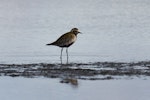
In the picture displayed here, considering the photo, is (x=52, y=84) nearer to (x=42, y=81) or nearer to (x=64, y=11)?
(x=42, y=81)

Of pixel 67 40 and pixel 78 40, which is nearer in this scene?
pixel 67 40

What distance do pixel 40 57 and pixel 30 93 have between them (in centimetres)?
624

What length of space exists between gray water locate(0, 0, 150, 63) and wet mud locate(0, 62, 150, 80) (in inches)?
51.5

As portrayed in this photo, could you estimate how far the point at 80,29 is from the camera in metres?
22.8

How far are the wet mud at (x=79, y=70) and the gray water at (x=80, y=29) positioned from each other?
131 cm

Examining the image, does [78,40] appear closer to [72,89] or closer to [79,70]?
[79,70]

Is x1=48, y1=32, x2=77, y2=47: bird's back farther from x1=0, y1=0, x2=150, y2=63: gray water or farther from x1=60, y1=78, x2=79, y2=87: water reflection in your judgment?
x1=60, y1=78, x2=79, y2=87: water reflection

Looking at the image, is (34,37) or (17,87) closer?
(17,87)

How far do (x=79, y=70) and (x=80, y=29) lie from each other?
10451 mm

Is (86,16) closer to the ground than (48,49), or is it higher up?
higher up

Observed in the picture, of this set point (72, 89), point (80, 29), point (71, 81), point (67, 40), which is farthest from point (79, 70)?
point (80, 29)

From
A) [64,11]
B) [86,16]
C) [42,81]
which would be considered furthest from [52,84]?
[64,11]

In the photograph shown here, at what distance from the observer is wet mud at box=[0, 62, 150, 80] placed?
38.4ft

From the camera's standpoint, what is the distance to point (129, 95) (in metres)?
9.36
